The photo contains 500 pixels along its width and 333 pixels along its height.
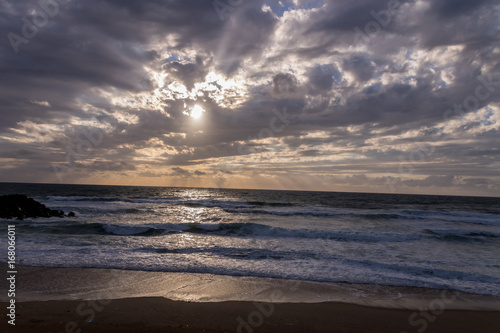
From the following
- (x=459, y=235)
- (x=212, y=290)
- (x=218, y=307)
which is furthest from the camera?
(x=459, y=235)

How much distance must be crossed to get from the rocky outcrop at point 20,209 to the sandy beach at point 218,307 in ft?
66.2

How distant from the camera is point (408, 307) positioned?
7.42 m

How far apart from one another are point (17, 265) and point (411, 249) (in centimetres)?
1751

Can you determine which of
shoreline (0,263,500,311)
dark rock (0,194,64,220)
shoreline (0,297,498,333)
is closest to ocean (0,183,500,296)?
shoreline (0,263,500,311)

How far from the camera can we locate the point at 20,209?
85.3 ft

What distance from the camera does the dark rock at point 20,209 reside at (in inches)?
968

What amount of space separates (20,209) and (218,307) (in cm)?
2791

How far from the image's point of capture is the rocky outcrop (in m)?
24.6

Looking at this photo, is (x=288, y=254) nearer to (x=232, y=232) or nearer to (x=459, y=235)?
(x=232, y=232)

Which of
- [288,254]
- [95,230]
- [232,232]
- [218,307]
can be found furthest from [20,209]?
[218,307]

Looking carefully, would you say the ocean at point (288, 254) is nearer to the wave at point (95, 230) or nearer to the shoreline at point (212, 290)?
the wave at point (95, 230)

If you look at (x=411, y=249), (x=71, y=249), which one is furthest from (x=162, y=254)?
(x=411, y=249)

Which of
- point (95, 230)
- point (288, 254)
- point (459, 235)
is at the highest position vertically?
point (95, 230)

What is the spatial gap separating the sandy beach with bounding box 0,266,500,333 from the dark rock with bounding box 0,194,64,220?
20183 mm
